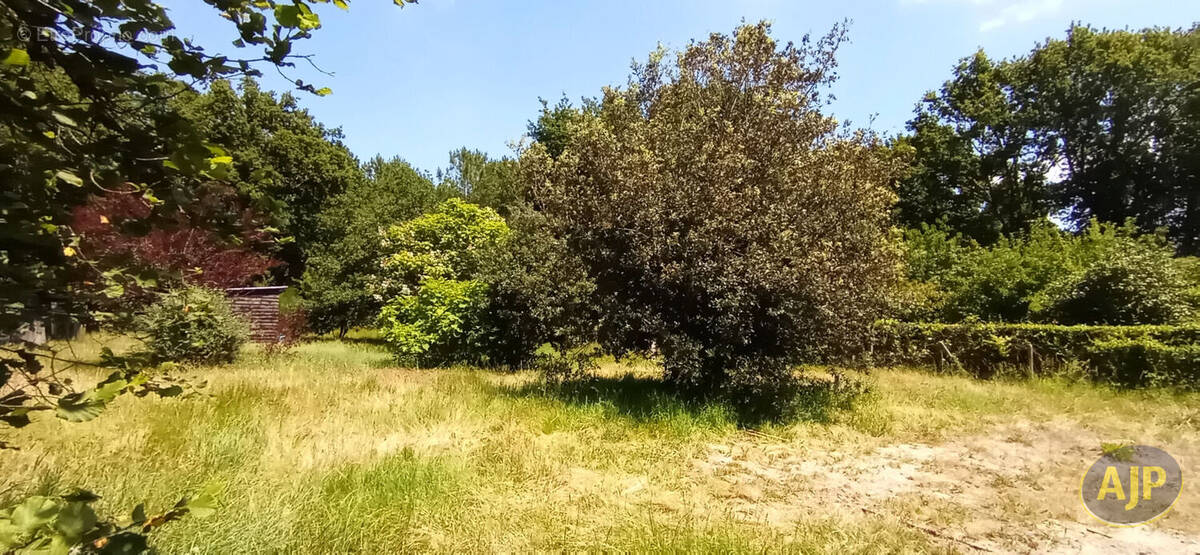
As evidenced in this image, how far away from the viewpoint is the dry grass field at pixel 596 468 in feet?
12.9

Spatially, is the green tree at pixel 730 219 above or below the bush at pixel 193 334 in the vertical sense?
above

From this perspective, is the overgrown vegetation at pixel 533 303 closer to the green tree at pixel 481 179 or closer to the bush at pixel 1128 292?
the bush at pixel 1128 292

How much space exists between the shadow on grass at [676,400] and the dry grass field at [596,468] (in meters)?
0.06

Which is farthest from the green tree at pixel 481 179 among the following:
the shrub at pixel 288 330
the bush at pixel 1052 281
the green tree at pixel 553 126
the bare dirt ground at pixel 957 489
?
the bare dirt ground at pixel 957 489

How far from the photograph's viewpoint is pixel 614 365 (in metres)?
14.8

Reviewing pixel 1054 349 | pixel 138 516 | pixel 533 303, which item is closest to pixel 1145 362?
pixel 1054 349

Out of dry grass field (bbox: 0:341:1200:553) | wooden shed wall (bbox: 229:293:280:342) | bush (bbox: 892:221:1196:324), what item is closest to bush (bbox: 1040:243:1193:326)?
bush (bbox: 892:221:1196:324)

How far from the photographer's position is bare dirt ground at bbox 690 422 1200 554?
4422 mm

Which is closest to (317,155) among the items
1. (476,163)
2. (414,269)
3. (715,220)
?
(476,163)

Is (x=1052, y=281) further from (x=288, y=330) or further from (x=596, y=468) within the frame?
(x=288, y=330)

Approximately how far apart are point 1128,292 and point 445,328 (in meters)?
14.8

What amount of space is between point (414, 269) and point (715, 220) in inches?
550

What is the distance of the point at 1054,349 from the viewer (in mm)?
11797

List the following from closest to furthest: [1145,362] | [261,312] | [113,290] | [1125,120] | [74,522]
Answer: [74,522] → [113,290] → [1145,362] → [261,312] → [1125,120]
